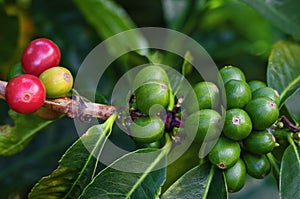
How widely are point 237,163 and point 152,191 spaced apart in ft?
0.95

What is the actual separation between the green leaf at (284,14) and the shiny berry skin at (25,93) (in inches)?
42.7

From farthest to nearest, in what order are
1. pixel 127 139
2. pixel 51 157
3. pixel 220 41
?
pixel 220 41
pixel 51 157
pixel 127 139

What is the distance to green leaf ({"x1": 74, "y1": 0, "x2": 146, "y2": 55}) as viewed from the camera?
2.38 m

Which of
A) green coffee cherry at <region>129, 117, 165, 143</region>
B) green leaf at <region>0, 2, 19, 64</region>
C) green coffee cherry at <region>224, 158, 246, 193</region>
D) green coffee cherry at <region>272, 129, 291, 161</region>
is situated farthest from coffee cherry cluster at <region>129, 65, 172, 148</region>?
green leaf at <region>0, 2, 19, 64</region>

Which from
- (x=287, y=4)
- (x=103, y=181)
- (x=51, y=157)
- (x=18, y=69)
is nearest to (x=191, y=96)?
(x=103, y=181)

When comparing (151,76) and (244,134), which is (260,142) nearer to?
(244,134)

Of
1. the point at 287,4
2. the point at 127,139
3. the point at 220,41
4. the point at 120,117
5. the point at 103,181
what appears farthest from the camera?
the point at 220,41

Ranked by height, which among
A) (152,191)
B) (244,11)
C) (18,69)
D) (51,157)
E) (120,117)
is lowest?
(51,157)

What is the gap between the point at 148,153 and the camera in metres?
1.61

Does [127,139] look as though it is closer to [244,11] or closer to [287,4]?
[287,4]

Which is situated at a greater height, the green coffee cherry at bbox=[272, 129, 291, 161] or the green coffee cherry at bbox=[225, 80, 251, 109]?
the green coffee cherry at bbox=[225, 80, 251, 109]

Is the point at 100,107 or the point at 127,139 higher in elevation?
the point at 100,107

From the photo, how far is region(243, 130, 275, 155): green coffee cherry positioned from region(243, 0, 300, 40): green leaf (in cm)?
73

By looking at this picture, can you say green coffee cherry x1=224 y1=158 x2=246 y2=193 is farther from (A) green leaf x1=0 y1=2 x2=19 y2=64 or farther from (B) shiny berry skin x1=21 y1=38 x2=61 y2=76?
(A) green leaf x1=0 y1=2 x2=19 y2=64
